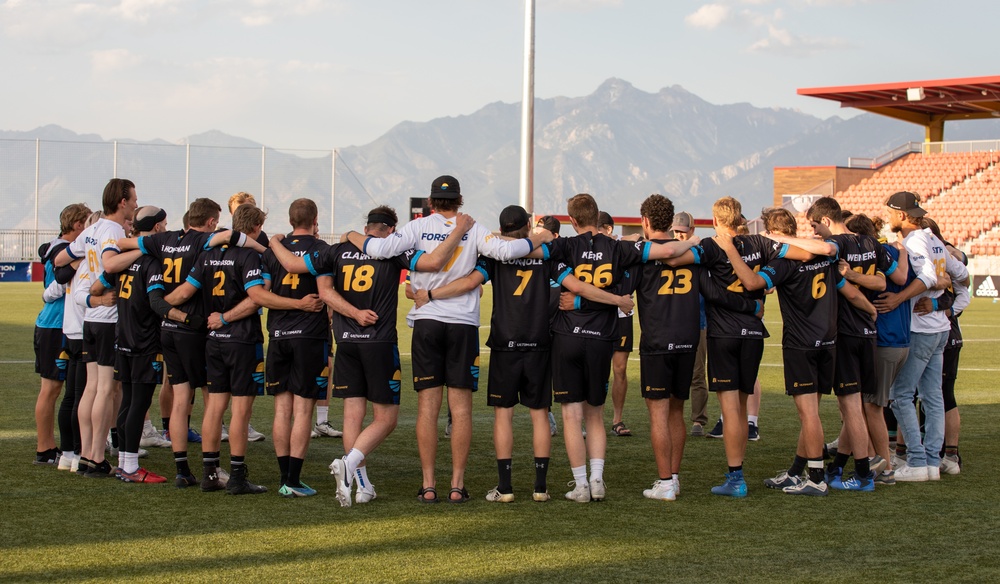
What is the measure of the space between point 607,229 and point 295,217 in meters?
2.93

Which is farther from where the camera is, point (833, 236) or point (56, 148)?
point (56, 148)

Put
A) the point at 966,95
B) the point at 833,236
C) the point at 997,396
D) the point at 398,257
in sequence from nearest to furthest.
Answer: the point at 398,257
the point at 833,236
the point at 997,396
the point at 966,95

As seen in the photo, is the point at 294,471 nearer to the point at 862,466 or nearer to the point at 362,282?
the point at 362,282

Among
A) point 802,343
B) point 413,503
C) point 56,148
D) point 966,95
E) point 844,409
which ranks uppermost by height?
point 966,95

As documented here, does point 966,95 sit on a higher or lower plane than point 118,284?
Answer: higher

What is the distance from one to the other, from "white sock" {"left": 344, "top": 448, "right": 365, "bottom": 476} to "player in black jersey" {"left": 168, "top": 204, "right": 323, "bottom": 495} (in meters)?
0.79

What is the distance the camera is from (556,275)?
6719 millimetres

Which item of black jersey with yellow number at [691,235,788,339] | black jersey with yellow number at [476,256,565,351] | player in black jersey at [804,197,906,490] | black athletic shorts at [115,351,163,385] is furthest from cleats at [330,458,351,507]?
player in black jersey at [804,197,906,490]

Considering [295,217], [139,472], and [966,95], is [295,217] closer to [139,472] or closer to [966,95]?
[139,472]

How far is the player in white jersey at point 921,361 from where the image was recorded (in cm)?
755

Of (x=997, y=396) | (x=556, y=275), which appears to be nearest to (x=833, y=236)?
(x=556, y=275)

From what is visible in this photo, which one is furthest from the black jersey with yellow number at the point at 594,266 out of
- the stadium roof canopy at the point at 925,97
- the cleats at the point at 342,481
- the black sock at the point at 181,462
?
the stadium roof canopy at the point at 925,97

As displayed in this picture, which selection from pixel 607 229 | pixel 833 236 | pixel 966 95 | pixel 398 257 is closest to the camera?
pixel 398 257

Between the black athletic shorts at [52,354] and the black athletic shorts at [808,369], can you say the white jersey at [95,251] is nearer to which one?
the black athletic shorts at [52,354]
